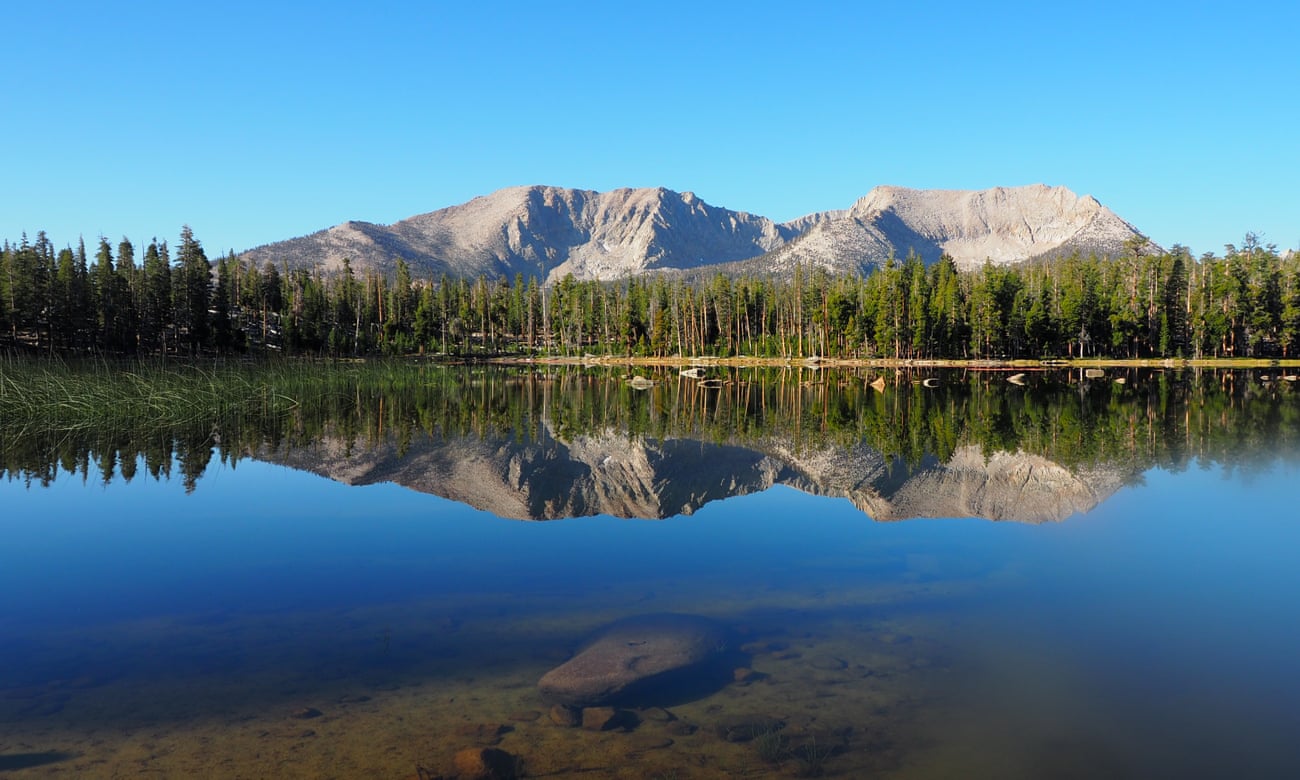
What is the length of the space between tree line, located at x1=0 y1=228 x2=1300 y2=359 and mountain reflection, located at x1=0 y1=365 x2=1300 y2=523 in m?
50.5

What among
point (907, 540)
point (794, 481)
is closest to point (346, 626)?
point (907, 540)

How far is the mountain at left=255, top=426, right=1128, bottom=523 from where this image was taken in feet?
52.6

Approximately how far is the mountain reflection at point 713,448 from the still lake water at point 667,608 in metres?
0.21

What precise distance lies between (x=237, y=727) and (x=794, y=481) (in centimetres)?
1397

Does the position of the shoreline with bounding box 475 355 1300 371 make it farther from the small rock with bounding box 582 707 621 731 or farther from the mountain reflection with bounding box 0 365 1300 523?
the small rock with bounding box 582 707 621 731

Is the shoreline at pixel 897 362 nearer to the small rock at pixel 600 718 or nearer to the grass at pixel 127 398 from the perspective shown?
the grass at pixel 127 398

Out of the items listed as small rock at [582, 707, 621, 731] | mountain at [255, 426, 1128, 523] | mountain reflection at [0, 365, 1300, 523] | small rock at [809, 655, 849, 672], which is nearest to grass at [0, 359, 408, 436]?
mountain reflection at [0, 365, 1300, 523]

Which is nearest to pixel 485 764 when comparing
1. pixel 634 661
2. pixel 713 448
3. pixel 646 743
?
pixel 646 743

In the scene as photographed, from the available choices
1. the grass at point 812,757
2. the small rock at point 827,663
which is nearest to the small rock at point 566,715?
the grass at point 812,757

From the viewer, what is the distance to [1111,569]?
1123 cm

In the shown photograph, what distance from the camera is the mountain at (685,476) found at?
16047 mm

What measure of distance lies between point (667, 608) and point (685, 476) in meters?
10.2

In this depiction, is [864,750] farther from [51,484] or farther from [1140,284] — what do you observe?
[1140,284]

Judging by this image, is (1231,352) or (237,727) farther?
(1231,352)
